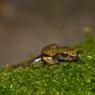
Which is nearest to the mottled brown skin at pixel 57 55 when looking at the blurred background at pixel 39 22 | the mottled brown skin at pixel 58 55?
the mottled brown skin at pixel 58 55

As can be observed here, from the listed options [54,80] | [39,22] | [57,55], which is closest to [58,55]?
[57,55]

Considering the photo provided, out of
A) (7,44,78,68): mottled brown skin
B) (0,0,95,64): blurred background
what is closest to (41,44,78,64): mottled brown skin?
(7,44,78,68): mottled brown skin

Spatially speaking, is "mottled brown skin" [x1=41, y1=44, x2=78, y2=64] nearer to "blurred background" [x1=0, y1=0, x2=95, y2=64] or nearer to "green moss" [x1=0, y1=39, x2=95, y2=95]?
"green moss" [x1=0, y1=39, x2=95, y2=95]

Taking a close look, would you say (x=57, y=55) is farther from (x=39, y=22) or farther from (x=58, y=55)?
(x=39, y=22)

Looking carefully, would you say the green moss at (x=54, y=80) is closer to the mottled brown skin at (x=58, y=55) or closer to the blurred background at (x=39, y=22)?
the mottled brown skin at (x=58, y=55)

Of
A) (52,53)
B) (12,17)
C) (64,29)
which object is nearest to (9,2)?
(12,17)
